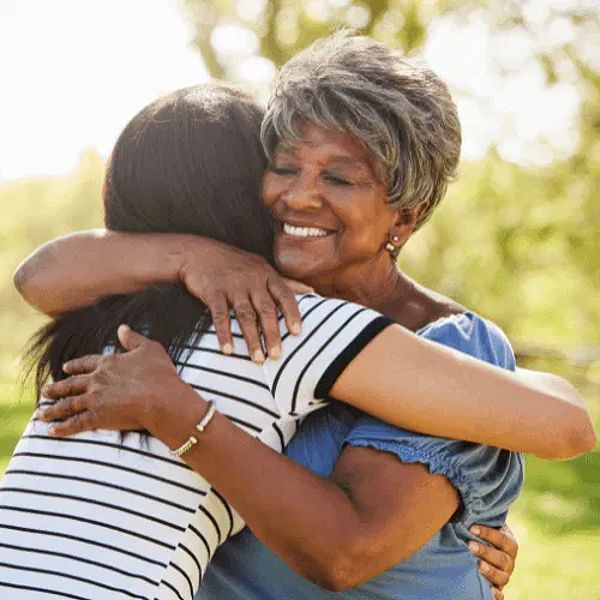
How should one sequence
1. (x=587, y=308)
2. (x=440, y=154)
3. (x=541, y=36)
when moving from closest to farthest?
(x=440, y=154) < (x=541, y=36) < (x=587, y=308)

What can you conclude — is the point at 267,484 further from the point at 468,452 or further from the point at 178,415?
the point at 468,452

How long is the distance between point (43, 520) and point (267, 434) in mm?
488

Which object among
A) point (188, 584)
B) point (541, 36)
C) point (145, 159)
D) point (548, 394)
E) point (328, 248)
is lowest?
point (541, 36)

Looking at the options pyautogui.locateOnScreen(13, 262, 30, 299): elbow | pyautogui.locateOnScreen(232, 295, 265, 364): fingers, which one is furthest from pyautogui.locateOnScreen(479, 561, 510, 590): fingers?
pyautogui.locateOnScreen(13, 262, 30, 299): elbow

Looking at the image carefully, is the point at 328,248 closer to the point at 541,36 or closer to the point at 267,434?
the point at 267,434

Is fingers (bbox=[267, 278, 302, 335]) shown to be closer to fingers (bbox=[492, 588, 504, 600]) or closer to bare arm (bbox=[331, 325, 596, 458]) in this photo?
bare arm (bbox=[331, 325, 596, 458])

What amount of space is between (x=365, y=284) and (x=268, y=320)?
2.41 feet

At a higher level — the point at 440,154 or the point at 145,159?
the point at 145,159

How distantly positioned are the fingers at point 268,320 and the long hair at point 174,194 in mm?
120

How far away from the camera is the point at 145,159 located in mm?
2473

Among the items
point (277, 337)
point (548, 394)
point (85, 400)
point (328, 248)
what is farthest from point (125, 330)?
point (548, 394)

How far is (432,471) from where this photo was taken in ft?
7.48

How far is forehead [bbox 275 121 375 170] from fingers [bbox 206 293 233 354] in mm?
550

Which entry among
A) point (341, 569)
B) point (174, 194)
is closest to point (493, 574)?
point (341, 569)
